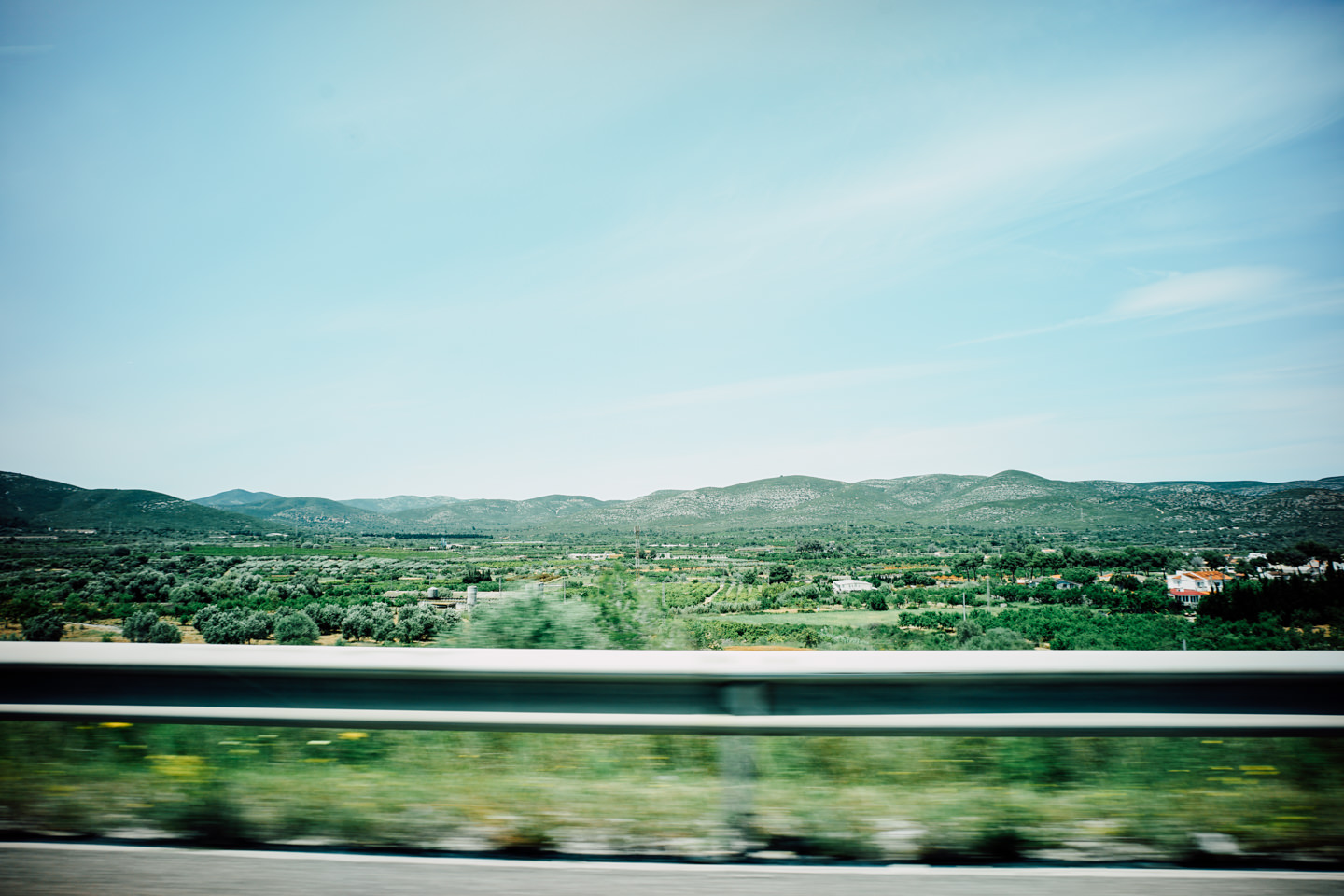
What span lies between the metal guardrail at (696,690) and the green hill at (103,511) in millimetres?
13172

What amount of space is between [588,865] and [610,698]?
0.70 m

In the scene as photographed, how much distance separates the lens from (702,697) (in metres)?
3.47

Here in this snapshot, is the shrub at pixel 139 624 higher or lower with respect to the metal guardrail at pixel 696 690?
lower

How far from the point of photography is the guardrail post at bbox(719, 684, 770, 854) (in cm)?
345

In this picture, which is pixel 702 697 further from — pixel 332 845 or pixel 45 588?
pixel 45 588

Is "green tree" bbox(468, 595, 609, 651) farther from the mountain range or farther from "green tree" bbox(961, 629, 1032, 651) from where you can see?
the mountain range

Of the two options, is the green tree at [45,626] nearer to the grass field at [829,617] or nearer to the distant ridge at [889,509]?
the grass field at [829,617]

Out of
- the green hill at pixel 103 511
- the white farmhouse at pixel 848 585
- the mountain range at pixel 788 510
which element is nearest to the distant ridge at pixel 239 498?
the mountain range at pixel 788 510

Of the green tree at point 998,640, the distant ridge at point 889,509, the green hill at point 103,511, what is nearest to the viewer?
the green tree at point 998,640

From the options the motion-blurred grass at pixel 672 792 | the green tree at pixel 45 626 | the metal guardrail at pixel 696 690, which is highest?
the metal guardrail at pixel 696 690

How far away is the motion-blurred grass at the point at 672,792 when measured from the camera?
3.41m

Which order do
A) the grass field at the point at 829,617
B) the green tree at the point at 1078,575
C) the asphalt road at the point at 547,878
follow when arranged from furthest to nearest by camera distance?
the grass field at the point at 829,617, the green tree at the point at 1078,575, the asphalt road at the point at 547,878

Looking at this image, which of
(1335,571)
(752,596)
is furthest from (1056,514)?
(1335,571)

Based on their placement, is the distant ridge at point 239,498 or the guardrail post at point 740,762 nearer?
the guardrail post at point 740,762
